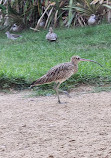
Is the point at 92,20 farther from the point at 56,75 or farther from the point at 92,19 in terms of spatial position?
the point at 56,75

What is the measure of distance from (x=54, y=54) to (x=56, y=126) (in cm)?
561

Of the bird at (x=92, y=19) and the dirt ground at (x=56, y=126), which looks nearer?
the dirt ground at (x=56, y=126)

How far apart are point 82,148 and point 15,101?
2935 millimetres

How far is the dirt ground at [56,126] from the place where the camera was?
4.08 m

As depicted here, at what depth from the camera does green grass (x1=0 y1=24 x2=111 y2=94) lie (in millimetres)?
7871

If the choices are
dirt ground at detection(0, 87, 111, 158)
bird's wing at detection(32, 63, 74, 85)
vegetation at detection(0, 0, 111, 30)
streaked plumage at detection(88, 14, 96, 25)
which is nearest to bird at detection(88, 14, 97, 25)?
streaked plumage at detection(88, 14, 96, 25)

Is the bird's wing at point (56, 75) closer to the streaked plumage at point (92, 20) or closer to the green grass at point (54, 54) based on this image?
the green grass at point (54, 54)

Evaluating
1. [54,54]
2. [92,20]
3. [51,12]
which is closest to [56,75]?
[54,54]

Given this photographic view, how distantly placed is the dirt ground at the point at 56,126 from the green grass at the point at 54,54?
22.4 inches

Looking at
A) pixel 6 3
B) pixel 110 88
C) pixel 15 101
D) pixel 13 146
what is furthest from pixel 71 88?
pixel 6 3

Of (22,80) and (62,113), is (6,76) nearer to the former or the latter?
(22,80)

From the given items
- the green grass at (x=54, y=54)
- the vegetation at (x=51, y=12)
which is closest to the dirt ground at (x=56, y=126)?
the green grass at (x=54, y=54)

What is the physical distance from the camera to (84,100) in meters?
6.64

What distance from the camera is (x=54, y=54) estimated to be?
1054 centimetres
